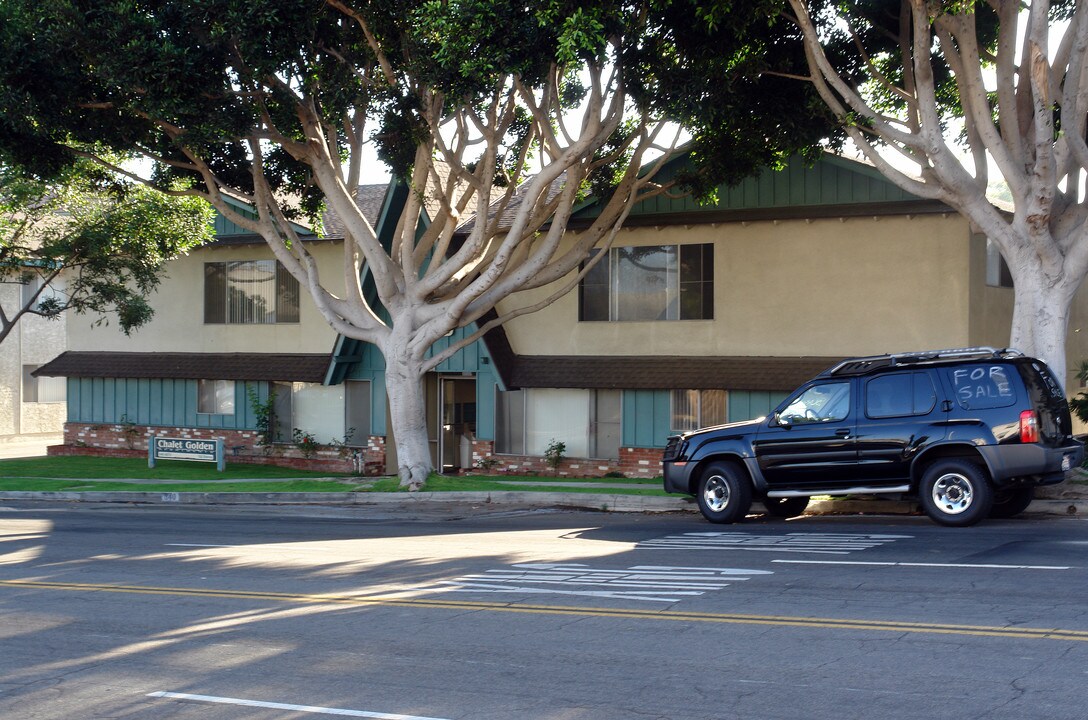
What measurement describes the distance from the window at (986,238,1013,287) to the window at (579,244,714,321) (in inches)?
201

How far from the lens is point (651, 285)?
23656 millimetres

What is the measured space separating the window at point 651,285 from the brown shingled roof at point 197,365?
6708 mm

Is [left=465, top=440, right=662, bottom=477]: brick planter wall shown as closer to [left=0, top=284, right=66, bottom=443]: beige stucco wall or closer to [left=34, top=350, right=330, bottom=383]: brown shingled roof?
[left=34, top=350, right=330, bottom=383]: brown shingled roof

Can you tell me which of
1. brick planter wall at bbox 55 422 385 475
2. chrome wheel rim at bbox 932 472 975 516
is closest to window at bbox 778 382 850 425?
chrome wheel rim at bbox 932 472 975 516

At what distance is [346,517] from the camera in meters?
18.5

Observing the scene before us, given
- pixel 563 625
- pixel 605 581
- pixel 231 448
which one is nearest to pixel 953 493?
pixel 605 581

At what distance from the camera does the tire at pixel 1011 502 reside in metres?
14.7

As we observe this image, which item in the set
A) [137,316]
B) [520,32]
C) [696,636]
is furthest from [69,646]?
[137,316]

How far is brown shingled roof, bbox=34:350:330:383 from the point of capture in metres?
27.2

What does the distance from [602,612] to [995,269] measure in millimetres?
15492

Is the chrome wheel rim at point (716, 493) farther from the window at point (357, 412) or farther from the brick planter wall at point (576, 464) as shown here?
the window at point (357, 412)

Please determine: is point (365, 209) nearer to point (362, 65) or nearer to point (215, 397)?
point (215, 397)

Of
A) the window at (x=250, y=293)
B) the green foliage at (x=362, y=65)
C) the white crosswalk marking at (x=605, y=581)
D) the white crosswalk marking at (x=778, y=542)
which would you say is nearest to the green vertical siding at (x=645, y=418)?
the green foliage at (x=362, y=65)

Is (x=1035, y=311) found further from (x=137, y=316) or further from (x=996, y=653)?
(x=137, y=316)
